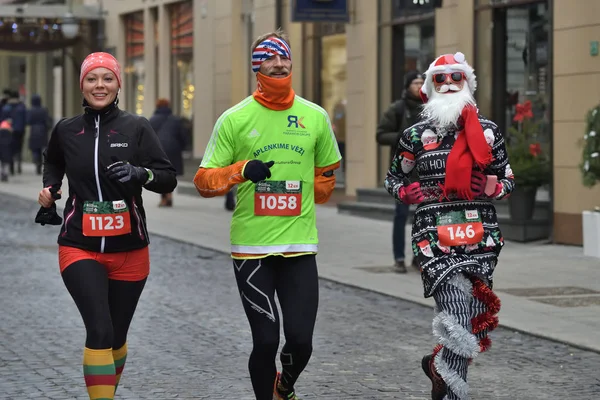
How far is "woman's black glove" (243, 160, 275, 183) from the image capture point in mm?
6104

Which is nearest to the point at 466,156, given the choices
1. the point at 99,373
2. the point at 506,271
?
the point at 99,373

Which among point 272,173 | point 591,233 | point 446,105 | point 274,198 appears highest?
point 446,105

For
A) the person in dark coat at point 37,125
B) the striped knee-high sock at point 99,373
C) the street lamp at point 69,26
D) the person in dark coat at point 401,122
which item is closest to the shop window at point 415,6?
the person in dark coat at point 401,122

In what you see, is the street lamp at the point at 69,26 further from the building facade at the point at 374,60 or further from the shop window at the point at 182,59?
the shop window at the point at 182,59

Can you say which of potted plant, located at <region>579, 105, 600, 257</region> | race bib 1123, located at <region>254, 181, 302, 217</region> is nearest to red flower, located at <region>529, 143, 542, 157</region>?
potted plant, located at <region>579, 105, 600, 257</region>

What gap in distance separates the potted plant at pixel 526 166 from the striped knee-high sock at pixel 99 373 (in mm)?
10674

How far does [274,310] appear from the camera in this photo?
6.39 m

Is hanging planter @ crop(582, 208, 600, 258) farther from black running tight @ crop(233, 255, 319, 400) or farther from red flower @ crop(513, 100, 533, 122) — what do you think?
black running tight @ crop(233, 255, 319, 400)

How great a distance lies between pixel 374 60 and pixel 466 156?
15.6 metres

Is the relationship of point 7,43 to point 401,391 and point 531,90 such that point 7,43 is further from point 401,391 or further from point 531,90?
point 401,391

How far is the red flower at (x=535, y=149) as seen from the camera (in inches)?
639

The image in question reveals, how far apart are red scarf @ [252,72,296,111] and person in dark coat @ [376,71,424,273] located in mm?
6106

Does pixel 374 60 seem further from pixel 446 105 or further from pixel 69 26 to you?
pixel 446 105

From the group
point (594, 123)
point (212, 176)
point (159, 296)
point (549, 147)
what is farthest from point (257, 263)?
point (549, 147)
